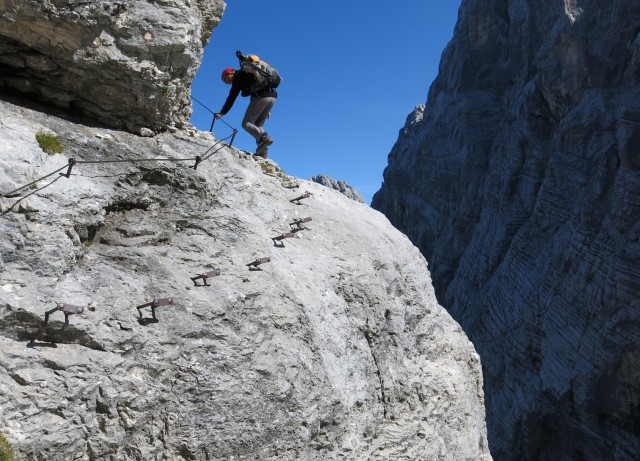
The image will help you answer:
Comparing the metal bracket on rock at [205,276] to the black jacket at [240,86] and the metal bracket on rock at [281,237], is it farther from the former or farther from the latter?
the black jacket at [240,86]

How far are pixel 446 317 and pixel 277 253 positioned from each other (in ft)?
16.4

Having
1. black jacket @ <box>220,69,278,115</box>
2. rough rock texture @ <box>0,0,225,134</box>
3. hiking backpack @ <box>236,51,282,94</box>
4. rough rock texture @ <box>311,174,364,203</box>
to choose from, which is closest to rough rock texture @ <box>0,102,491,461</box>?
rough rock texture @ <box>0,0,225,134</box>

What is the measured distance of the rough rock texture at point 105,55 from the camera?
8352mm

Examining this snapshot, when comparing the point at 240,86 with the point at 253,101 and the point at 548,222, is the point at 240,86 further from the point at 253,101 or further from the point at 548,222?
the point at 548,222

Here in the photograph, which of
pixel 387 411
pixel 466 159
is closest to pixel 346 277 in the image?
pixel 387 411

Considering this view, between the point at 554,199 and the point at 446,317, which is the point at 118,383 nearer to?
the point at 446,317

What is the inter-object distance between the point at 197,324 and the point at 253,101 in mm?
6705

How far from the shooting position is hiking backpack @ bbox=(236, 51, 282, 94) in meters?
12.3

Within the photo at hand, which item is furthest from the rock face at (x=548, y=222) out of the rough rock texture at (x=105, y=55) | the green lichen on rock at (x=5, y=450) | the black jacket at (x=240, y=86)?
the green lichen on rock at (x=5, y=450)

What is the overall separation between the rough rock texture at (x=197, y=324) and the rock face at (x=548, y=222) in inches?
1077

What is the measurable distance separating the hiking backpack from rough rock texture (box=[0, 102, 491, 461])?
204 cm

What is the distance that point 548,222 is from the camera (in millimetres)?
45500

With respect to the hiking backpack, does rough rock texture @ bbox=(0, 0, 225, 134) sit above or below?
below

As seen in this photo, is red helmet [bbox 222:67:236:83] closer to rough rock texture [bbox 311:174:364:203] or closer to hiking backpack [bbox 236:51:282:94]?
hiking backpack [bbox 236:51:282:94]
